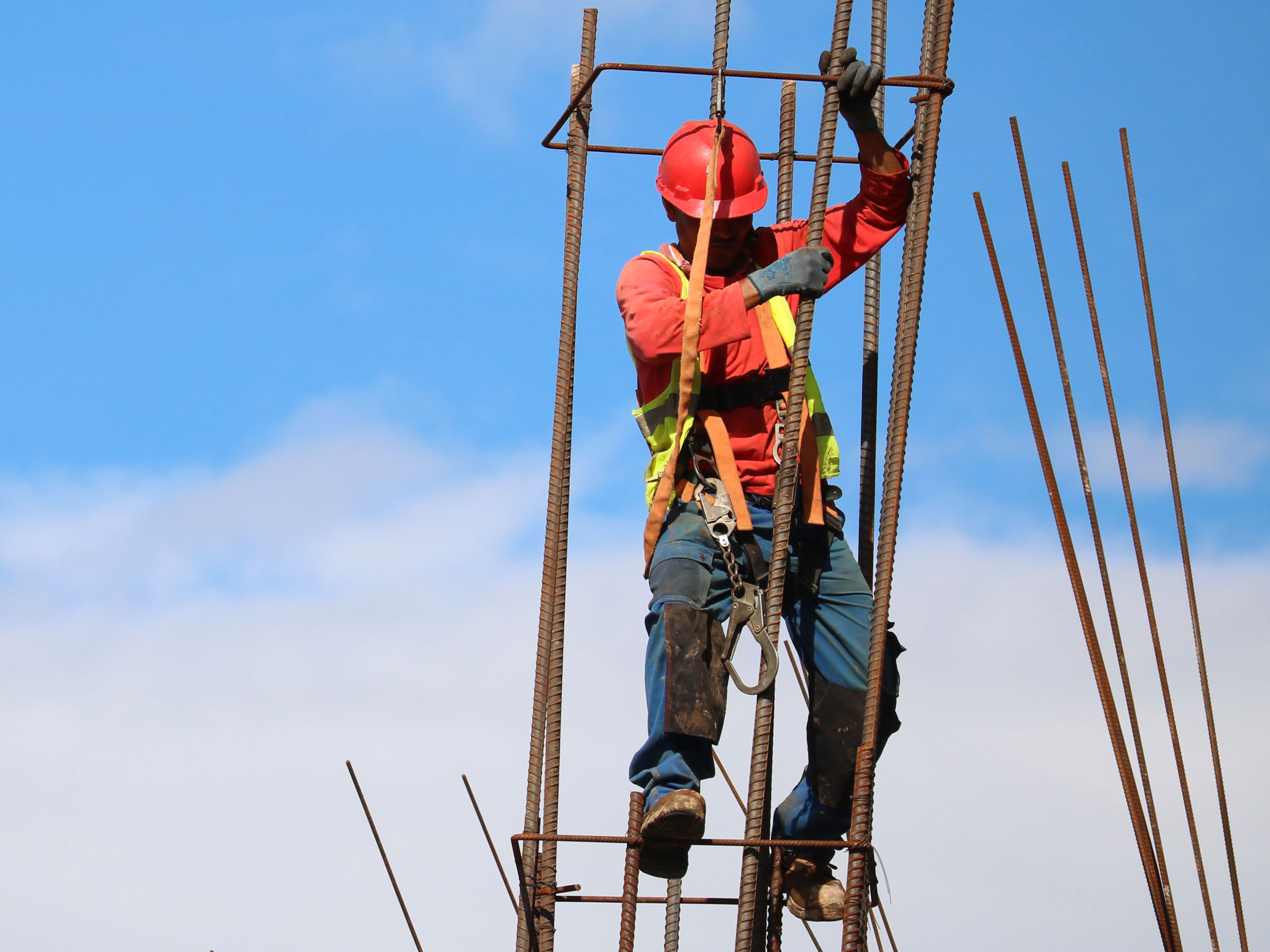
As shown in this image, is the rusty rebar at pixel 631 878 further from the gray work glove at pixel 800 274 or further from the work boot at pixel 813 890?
the gray work glove at pixel 800 274

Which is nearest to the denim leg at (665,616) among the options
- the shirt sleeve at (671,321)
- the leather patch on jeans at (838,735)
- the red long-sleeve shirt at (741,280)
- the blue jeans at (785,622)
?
the blue jeans at (785,622)

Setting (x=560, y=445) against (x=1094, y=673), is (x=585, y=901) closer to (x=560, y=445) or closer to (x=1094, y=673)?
(x=560, y=445)

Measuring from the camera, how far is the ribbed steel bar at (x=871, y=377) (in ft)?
26.7

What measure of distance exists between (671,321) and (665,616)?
123cm

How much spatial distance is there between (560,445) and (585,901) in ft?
6.46

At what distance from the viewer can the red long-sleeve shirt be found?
7.36 metres

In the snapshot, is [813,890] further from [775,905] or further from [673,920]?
[673,920]

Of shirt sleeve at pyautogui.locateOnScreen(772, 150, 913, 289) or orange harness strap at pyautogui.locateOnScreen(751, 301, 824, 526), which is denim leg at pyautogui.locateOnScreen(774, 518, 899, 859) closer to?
orange harness strap at pyautogui.locateOnScreen(751, 301, 824, 526)

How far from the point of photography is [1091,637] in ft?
30.5

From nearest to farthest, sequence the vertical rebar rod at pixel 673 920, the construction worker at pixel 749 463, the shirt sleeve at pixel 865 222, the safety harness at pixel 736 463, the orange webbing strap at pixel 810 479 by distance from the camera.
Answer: the construction worker at pixel 749 463 → the safety harness at pixel 736 463 → the orange webbing strap at pixel 810 479 → the shirt sleeve at pixel 865 222 → the vertical rebar rod at pixel 673 920

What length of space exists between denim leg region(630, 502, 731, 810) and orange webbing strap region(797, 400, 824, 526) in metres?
0.47

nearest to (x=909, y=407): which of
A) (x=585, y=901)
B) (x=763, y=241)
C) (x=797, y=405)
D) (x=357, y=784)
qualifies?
(x=797, y=405)

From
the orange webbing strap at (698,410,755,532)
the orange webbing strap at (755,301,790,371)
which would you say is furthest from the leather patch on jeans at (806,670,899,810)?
the orange webbing strap at (755,301,790,371)

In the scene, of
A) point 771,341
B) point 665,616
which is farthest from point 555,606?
point 771,341
